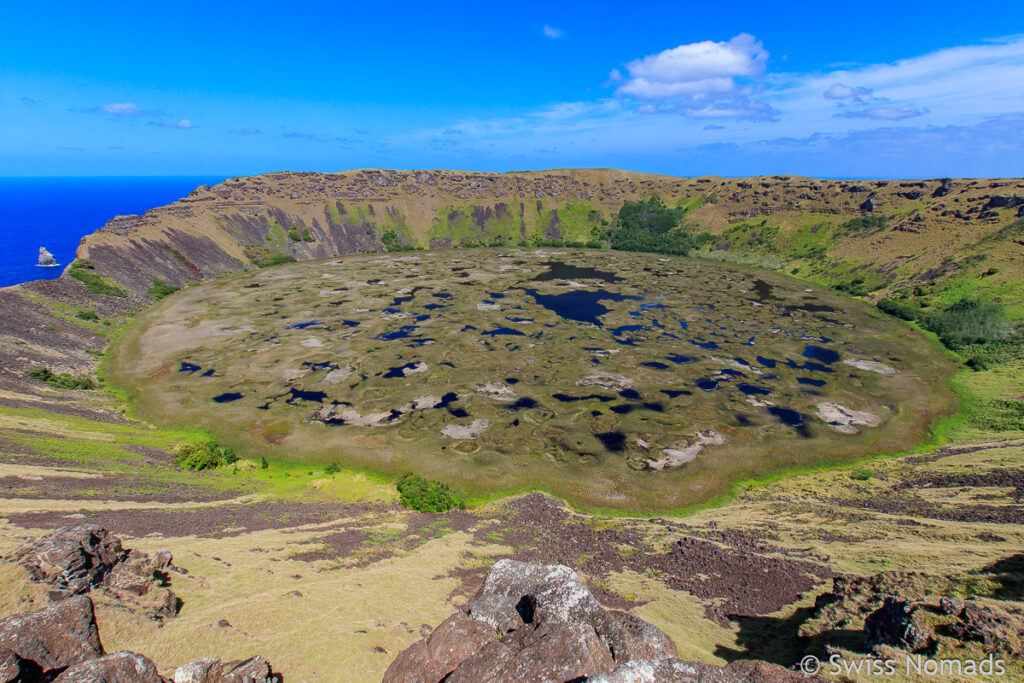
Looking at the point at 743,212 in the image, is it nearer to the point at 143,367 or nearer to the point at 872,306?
the point at 872,306

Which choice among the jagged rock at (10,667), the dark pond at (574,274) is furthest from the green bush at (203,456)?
the dark pond at (574,274)

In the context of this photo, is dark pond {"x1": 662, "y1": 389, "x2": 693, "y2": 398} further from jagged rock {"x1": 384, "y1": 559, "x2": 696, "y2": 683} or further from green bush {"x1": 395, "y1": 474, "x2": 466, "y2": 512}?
jagged rock {"x1": 384, "y1": 559, "x2": 696, "y2": 683}

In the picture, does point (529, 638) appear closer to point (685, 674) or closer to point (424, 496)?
point (685, 674)

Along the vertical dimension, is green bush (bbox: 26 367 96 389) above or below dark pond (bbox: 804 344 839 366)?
above

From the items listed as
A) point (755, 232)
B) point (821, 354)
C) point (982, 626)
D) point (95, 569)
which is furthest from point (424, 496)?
point (755, 232)

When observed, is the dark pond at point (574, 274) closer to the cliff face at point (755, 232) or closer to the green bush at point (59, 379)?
the cliff face at point (755, 232)

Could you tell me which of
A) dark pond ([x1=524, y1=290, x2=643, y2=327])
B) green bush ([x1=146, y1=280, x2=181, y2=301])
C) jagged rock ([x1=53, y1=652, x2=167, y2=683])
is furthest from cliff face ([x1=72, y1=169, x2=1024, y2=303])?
jagged rock ([x1=53, y1=652, x2=167, y2=683])

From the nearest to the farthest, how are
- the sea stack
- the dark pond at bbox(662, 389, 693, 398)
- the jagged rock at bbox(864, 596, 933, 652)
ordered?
1. the jagged rock at bbox(864, 596, 933, 652)
2. the dark pond at bbox(662, 389, 693, 398)
3. the sea stack
